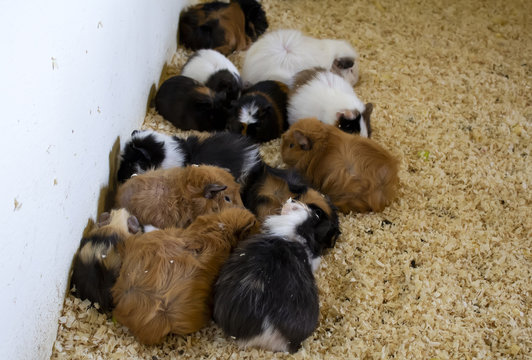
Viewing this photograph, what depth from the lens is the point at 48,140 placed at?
2051 mm

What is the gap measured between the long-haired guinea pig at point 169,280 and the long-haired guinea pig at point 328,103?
1.58 m

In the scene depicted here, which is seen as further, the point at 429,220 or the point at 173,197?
the point at 429,220

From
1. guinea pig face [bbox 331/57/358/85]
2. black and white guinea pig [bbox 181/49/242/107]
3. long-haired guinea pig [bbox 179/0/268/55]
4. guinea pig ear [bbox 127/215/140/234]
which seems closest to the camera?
guinea pig ear [bbox 127/215/140/234]

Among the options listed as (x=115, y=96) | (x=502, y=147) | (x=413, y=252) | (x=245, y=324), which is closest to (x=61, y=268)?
(x=245, y=324)

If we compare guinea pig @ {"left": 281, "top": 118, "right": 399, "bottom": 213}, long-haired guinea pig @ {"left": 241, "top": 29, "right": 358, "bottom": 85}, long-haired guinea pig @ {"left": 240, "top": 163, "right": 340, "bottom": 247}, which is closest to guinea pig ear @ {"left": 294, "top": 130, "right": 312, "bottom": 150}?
guinea pig @ {"left": 281, "top": 118, "right": 399, "bottom": 213}

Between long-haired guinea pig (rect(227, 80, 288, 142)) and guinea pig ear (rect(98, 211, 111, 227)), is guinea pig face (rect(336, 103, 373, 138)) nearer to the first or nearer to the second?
long-haired guinea pig (rect(227, 80, 288, 142))

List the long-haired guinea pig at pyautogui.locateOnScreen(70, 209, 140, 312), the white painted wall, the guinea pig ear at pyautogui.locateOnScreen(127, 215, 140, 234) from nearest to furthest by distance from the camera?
the white painted wall → the long-haired guinea pig at pyautogui.locateOnScreen(70, 209, 140, 312) → the guinea pig ear at pyautogui.locateOnScreen(127, 215, 140, 234)

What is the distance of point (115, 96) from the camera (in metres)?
2.92

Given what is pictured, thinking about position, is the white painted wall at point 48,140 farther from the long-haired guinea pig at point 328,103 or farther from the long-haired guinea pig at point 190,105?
the long-haired guinea pig at point 328,103

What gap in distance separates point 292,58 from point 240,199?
74.6 inches

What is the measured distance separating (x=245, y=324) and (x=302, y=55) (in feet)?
9.24

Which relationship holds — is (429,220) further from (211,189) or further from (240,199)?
(211,189)

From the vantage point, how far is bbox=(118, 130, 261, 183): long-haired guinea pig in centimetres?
302

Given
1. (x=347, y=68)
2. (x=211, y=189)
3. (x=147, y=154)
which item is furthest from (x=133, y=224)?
(x=347, y=68)
